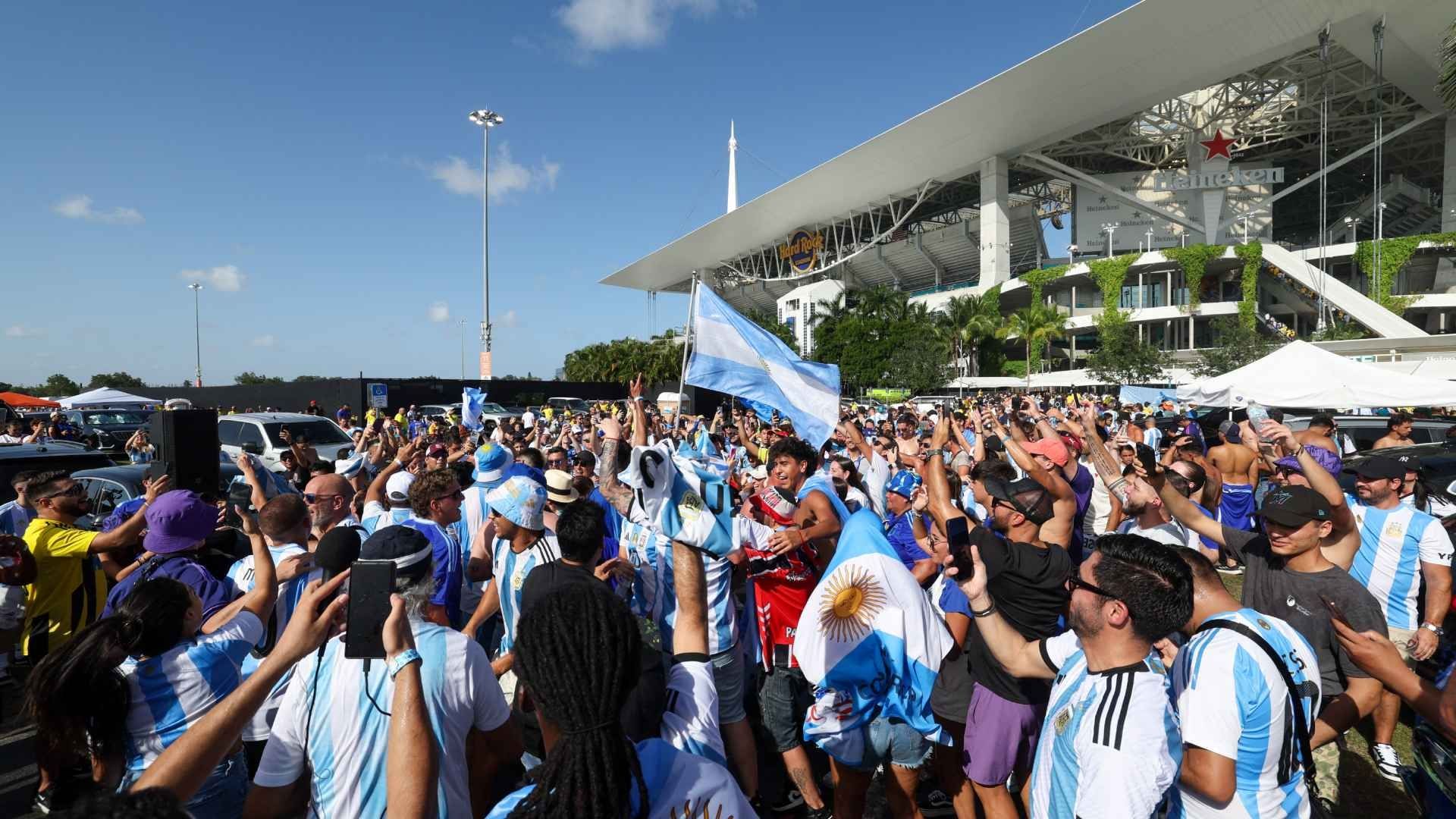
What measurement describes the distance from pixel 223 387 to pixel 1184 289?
196 feet

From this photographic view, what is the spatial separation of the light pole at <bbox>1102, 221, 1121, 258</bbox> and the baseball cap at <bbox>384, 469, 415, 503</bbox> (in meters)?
58.7

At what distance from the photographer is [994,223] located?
168 feet

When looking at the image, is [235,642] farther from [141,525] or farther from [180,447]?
[180,447]

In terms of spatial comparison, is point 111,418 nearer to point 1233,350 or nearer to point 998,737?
point 998,737

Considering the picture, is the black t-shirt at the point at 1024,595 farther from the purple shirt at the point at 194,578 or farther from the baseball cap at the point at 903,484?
the purple shirt at the point at 194,578

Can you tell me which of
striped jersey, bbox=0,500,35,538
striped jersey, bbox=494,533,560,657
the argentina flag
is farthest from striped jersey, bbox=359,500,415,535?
the argentina flag

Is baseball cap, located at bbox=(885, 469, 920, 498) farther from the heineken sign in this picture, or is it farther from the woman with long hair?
the heineken sign

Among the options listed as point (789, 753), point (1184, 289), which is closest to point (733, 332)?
point (789, 753)

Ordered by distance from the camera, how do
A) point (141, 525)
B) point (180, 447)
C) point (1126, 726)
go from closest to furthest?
point (1126, 726)
point (141, 525)
point (180, 447)

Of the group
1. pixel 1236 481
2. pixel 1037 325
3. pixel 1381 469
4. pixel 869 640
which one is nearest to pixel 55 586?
pixel 869 640

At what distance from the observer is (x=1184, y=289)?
158ft

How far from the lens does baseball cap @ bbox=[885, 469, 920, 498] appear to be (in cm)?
604

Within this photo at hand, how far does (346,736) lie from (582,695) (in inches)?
42.5

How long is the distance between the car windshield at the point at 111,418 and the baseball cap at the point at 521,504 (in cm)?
2292
